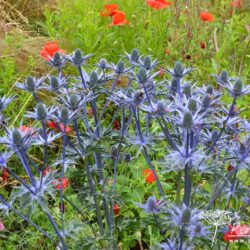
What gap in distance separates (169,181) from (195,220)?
1323mm

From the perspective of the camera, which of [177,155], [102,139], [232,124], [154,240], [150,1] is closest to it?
[177,155]

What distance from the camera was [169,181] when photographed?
108 inches

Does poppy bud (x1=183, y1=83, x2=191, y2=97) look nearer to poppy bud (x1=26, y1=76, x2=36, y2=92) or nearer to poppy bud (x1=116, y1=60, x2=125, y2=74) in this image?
poppy bud (x1=116, y1=60, x2=125, y2=74)

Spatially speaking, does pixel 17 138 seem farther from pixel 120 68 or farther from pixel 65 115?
pixel 120 68

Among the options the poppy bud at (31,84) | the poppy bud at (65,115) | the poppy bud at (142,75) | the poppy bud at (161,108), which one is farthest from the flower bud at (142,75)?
the poppy bud at (31,84)

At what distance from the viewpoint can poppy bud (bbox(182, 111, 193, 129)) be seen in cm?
129

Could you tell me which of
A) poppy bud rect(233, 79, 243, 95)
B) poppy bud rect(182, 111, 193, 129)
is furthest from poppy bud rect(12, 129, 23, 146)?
poppy bud rect(233, 79, 243, 95)

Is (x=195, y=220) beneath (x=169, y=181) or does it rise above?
above

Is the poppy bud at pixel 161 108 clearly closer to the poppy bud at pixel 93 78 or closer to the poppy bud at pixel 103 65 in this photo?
the poppy bud at pixel 93 78

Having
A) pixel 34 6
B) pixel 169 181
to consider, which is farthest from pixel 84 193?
pixel 34 6

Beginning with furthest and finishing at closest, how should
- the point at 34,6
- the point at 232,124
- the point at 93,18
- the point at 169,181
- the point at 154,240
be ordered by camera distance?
the point at 34,6 < the point at 93,18 < the point at 169,181 < the point at 154,240 < the point at 232,124

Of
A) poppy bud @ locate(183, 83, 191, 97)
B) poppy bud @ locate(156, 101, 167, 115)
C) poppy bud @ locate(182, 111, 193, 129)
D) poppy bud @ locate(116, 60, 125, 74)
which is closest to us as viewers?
poppy bud @ locate(182, 111, 193, 129)

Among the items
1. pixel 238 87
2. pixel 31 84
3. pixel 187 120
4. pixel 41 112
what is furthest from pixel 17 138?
pixel 238 87

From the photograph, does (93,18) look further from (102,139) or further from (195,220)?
(195,220)
